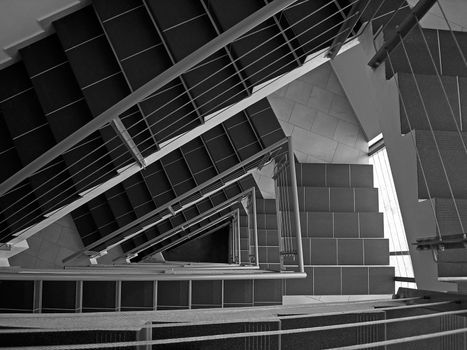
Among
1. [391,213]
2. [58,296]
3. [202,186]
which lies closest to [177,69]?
[58,296]

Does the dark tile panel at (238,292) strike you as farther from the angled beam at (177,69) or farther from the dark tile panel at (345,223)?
the dark tile panel at (345,223)

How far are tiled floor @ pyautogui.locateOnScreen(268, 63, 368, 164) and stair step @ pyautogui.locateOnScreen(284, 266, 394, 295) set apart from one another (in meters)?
2.74

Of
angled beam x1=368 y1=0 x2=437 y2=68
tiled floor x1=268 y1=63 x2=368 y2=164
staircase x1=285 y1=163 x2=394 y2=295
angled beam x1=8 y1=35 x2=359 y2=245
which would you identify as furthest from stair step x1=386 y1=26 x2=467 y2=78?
tiled floor x1=268 y1=63 x2=368 y2=164

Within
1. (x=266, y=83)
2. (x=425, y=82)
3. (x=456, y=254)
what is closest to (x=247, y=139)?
(x=266, y=83)

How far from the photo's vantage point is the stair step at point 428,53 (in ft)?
8.84

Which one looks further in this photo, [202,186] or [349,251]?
[349,251]

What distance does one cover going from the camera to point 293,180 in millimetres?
3670

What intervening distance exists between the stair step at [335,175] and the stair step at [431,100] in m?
7.38

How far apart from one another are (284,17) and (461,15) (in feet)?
5.53

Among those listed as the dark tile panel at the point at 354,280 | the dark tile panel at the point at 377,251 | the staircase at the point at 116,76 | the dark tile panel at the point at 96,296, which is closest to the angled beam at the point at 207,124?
the staircase at the point at 116,76

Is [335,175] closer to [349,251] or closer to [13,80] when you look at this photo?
[349,251]

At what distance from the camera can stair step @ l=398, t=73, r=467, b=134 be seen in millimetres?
2414

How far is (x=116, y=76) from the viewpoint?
136 inches

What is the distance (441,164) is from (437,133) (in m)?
0.20
